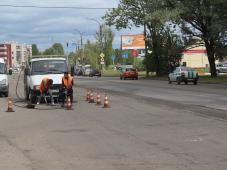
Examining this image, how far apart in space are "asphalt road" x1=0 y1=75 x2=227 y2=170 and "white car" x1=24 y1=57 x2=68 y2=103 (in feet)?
15.2

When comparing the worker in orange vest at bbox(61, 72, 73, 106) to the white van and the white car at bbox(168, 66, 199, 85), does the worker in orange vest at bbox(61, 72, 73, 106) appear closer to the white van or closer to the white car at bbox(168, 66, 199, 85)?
the white van

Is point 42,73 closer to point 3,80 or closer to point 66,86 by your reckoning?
point 66,86

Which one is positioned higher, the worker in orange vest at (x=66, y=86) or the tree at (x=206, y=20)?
the tree at (x=206, y=20)

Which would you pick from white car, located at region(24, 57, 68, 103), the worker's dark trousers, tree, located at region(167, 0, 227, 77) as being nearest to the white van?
white car, located at region(24, 57, 68, 103)

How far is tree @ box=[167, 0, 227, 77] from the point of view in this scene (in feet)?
173

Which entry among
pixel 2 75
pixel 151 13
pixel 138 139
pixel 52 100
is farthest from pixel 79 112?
pixel 151 13

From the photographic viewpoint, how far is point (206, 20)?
6044 centimetres

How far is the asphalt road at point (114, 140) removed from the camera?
10.2 m

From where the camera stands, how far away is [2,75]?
112 feet

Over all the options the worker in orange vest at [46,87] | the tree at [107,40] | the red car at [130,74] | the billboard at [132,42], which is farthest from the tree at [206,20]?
the billboard at [132,42]

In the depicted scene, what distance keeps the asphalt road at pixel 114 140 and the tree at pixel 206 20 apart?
1258 inches

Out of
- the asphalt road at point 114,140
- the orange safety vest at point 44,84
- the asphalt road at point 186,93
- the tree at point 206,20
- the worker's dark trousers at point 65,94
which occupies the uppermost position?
the tree at point 206,20

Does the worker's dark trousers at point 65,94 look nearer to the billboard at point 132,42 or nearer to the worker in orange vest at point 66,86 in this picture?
the worker in orange vest at point 66,86

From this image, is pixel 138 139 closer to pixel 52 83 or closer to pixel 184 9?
pixel 52 83
